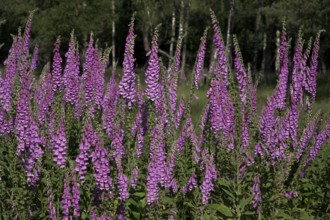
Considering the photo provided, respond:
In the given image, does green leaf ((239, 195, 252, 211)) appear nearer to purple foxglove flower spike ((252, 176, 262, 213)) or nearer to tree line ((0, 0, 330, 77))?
purple foxglove flower spike ((252, 176, 262, 213))

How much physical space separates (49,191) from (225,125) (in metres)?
2.15

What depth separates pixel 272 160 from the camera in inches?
205

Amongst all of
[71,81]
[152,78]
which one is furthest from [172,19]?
[152,78]

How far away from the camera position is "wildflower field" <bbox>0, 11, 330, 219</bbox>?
4.21 metres

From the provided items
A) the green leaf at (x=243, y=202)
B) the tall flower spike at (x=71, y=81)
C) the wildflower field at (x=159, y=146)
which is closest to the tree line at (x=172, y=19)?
the tall flower spike at (x=71, y=81)

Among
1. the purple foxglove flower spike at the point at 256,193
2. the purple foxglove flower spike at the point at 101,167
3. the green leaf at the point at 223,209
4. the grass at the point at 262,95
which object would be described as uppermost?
the grass at the point at 262,95

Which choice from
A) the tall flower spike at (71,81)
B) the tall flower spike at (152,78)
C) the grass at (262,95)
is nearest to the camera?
the tall flower spike at (152,78)

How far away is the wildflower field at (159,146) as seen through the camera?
4.21 m

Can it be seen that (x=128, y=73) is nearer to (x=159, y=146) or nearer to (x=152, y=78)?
(x=152, y=78)

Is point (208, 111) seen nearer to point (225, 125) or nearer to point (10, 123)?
point (225, 125)

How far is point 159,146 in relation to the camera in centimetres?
396

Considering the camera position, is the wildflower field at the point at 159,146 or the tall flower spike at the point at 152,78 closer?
the wildflower field at the point at 159,146

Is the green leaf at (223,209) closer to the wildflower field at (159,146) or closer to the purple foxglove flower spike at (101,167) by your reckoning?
the wildflower field at (159,146)

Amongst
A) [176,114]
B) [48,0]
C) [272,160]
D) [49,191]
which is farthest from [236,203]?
[48,0]
